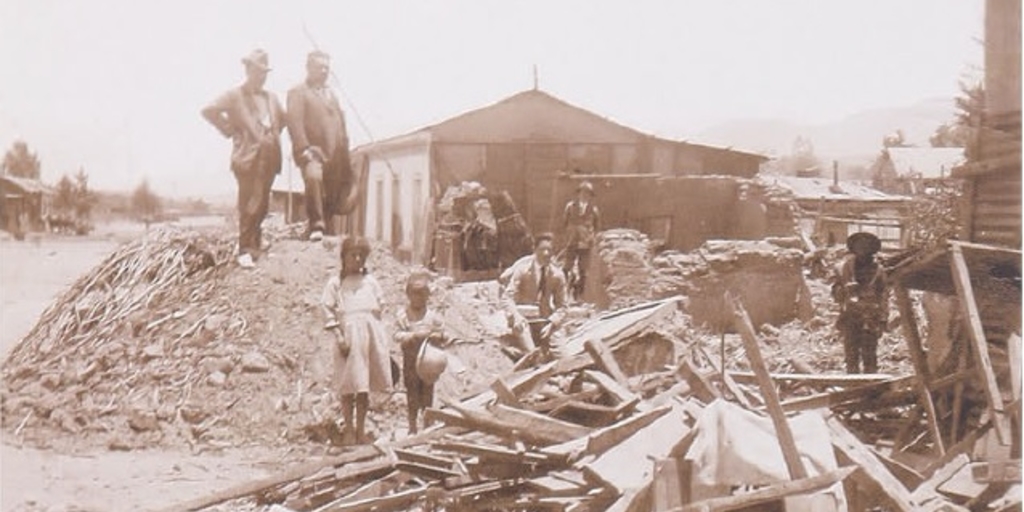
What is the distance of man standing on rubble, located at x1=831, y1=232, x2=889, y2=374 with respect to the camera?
15.2 feet

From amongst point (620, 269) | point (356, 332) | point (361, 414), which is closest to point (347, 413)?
point (361, 414)

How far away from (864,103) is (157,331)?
124 inches

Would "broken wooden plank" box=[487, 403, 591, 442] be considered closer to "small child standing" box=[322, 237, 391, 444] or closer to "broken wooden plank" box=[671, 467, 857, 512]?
"broken wooden plank" box=[671, 467, 857, 512]

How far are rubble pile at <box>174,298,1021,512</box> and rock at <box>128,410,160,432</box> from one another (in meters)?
0.59

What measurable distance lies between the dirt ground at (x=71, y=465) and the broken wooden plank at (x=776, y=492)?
2065mm

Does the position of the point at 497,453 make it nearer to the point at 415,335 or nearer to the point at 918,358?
the point at 415,335

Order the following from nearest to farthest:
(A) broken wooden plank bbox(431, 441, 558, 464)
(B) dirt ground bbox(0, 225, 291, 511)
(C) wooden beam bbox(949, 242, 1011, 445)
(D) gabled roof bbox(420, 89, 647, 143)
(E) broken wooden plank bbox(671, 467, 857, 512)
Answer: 1. (E) broken wooden plank bbox(671, 467, 857, 512)
2. (C) wooden beam bbox(949, 242, 1011, 445)
3. (A) broken wooden plank bbox(431, 441, 558, 464)
4. (B) dirt ground bbox(0, 225, 291, 511)
5. (D) gabled roof bbox(420, 89, 647, 143)

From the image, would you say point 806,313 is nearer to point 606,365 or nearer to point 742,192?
point 742,192

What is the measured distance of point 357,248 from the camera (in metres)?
4.38

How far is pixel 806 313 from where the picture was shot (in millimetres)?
5008

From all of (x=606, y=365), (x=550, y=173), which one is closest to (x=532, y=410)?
(x=606, y=365)

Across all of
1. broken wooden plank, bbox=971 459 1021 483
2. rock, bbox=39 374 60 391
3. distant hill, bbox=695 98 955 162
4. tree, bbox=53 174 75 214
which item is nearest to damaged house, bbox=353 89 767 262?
distant hill, bbox=695 98 955 162

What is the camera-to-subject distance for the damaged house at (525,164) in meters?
4.44

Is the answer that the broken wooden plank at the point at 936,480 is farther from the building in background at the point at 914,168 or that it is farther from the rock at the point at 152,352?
the rock at the point at 152,352
